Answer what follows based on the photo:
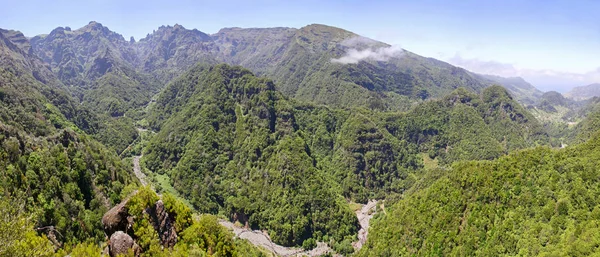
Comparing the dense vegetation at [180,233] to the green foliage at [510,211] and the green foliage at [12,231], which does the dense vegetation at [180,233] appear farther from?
the green foliage at [510,211]

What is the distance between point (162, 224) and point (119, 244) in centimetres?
1465

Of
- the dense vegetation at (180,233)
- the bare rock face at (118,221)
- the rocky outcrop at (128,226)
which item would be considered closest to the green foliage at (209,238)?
the dense vegetation at (180,233)

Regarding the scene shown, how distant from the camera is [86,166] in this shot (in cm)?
13150

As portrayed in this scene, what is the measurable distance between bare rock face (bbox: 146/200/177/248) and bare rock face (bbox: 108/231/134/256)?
9.77m

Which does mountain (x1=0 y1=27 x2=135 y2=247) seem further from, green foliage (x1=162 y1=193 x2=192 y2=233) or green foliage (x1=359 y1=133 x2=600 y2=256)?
green foliage (x1=359 y1=133 x2=600 y2=256)

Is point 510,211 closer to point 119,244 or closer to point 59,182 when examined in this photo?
point 119,244

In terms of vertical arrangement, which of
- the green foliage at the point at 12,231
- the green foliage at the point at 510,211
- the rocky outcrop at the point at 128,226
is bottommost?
the green foliage at the point at 510,211

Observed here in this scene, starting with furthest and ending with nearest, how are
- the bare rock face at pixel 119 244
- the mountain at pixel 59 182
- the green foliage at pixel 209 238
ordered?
1. the mountain at pixel 59 182
2. the green foliage at pixel 209 238
3. the bare rock face at pixel 119 244

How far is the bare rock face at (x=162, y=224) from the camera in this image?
69688mm

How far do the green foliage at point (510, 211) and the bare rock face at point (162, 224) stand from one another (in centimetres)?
9983

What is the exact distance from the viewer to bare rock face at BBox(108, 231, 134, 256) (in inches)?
2235

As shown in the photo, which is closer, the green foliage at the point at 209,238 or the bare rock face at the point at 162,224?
the bare rock face at the point at 162,224

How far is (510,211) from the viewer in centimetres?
12075

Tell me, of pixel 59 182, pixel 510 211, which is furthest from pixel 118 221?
pixel 510 211
